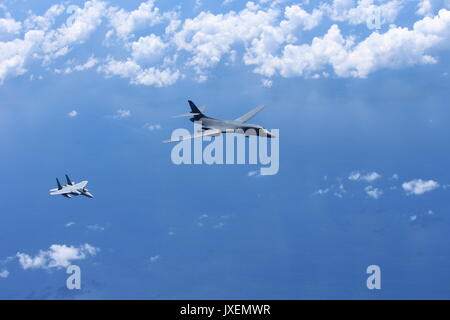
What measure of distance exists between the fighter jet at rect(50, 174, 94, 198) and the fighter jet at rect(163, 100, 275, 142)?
18.8 m

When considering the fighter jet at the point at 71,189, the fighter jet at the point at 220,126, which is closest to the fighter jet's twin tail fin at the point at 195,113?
the fighter jet at the point at 220,126

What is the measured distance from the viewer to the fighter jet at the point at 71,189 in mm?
60844

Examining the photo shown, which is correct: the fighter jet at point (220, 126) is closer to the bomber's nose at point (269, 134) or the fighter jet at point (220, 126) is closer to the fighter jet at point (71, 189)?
the bomber's nose at point (269, 134)

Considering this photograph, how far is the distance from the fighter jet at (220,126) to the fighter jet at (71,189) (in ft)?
61.6

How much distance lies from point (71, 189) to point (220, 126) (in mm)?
24296

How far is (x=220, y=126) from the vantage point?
58.2m

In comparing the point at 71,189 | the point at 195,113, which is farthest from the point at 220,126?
the point at 71,189

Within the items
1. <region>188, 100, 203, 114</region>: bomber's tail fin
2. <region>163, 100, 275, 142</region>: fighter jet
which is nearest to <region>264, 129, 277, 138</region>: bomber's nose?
<region>163, 100, 275, 142</region>: fighter jet

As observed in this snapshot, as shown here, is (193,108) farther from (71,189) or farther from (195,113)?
(71,189)

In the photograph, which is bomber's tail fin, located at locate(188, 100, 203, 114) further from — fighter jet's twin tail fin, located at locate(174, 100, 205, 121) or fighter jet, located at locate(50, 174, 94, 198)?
fighter jet, located at locate(50, 174, 94, 198)

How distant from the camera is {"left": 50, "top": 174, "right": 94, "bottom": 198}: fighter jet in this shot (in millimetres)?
60844
